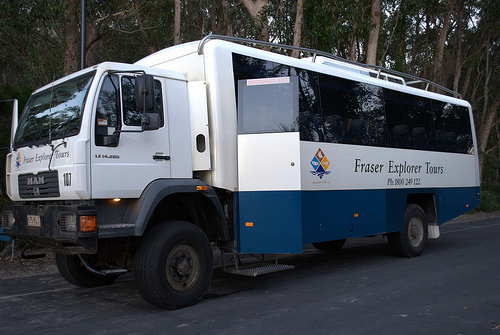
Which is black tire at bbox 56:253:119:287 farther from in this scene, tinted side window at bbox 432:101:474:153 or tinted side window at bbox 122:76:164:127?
tinted side window at bbox 432:101:474:153

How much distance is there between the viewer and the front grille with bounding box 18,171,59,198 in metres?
5.56

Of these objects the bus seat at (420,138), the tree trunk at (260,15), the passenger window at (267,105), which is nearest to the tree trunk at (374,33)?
the tree trunk at (260,15)

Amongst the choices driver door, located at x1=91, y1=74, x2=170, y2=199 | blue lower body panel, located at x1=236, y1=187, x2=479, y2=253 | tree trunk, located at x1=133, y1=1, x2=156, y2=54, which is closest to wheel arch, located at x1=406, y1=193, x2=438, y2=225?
blue lower body panel, located at x1=236, y1=187, x2=479, y2=253

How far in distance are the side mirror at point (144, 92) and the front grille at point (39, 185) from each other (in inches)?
49.8

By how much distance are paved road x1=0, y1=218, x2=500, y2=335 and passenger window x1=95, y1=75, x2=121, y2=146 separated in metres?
2.12

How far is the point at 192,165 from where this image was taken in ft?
20.8

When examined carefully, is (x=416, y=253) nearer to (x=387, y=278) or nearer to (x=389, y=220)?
(x=389, y=220)

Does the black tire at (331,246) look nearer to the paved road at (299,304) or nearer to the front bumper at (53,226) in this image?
the paved road at (299,304)

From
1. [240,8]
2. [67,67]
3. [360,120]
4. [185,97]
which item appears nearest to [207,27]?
[240,8]

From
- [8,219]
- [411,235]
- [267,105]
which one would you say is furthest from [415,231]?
[8,219]

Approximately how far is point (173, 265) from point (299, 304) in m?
1.66

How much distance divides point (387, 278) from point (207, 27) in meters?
21.0

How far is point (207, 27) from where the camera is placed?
2588 cm

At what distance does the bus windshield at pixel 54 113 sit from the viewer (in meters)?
5.66
